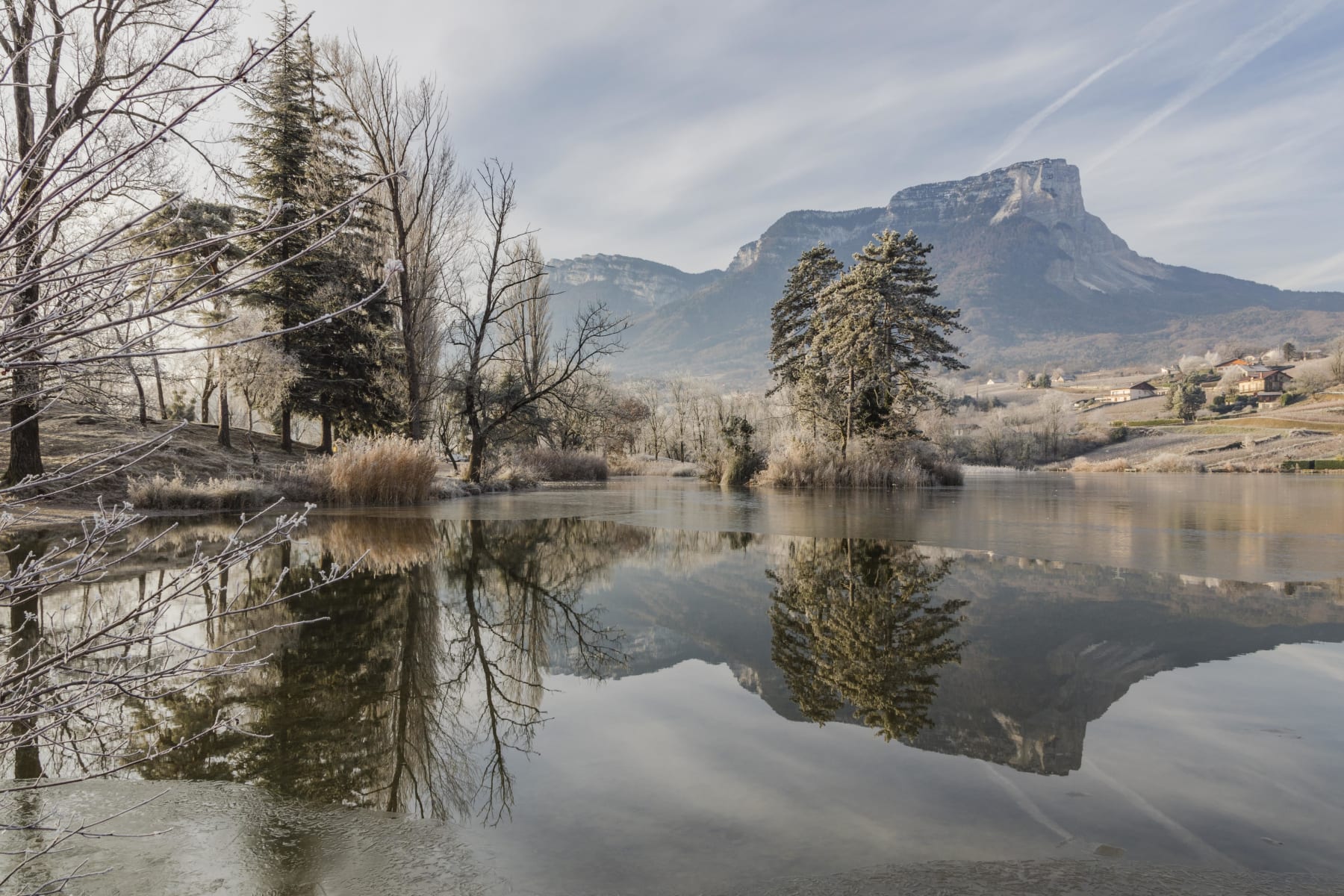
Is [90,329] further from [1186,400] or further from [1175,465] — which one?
[1186,400]

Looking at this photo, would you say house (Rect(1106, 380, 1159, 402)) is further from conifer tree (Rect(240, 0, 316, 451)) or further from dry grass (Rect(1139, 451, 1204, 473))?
conifer tree (Rect(240, 0, 316, 451))

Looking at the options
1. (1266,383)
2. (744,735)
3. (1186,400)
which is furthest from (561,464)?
(1266,383)

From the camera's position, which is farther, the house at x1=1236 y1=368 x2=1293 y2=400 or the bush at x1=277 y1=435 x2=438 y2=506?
the house at x1=1236 y1=368 x2=1293 y2=400

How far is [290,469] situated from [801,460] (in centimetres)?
1226

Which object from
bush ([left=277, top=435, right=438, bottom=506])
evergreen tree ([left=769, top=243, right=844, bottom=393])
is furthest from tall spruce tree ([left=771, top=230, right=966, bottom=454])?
bush ([left=277, top=435, right=438, bottom=506])

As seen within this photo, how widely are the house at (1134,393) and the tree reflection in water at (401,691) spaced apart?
267 ft

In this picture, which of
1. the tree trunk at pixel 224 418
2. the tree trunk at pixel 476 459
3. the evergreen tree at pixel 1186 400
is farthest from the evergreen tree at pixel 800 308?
the evergreen tree at pixel 1186 400

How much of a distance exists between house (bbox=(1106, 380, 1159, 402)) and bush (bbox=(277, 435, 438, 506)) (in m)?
76.8

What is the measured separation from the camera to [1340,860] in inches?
75.5

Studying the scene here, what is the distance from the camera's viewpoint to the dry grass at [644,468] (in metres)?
33.4

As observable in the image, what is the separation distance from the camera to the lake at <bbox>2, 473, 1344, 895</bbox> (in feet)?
6.45

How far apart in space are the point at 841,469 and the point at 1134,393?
72.5 meters

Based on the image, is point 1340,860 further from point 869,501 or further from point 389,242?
point 389,242

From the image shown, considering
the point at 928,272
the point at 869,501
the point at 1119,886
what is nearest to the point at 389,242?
the point at 869,501
